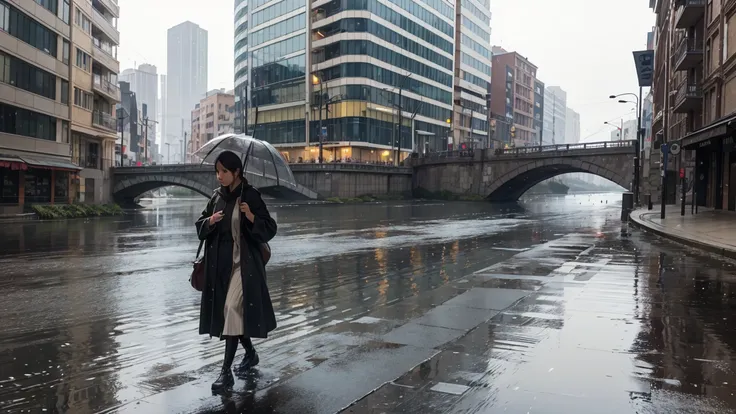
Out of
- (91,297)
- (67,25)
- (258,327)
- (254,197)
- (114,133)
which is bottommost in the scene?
(91,297)

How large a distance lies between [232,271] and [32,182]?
37.0m

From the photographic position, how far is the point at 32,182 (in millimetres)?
35469

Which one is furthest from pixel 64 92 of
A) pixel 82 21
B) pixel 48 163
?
pixel 48 163

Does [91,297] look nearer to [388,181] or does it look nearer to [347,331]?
[347,331]

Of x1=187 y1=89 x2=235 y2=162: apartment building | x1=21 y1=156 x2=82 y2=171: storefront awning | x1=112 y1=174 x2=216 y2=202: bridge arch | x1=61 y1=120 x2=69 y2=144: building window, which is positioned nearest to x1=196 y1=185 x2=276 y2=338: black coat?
x1=21 y1=156 x2=82 y2=171: storefront awning

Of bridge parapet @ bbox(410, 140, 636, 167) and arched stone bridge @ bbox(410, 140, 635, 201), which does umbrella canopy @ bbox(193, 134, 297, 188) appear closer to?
bridge parapet @ bbox(410, 140, 636, 167)

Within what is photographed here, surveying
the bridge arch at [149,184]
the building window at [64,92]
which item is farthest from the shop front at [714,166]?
the bridge arch at [149,184]

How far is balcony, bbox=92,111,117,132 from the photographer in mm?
50000

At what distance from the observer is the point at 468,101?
4375 inches

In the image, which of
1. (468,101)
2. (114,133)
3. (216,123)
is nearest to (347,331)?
(114,133)

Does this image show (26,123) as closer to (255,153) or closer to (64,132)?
(64,132)

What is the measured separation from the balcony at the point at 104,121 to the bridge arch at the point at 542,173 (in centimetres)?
4088

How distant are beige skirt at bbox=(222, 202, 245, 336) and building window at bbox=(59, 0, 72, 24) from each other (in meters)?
44.1

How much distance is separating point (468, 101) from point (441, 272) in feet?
341
